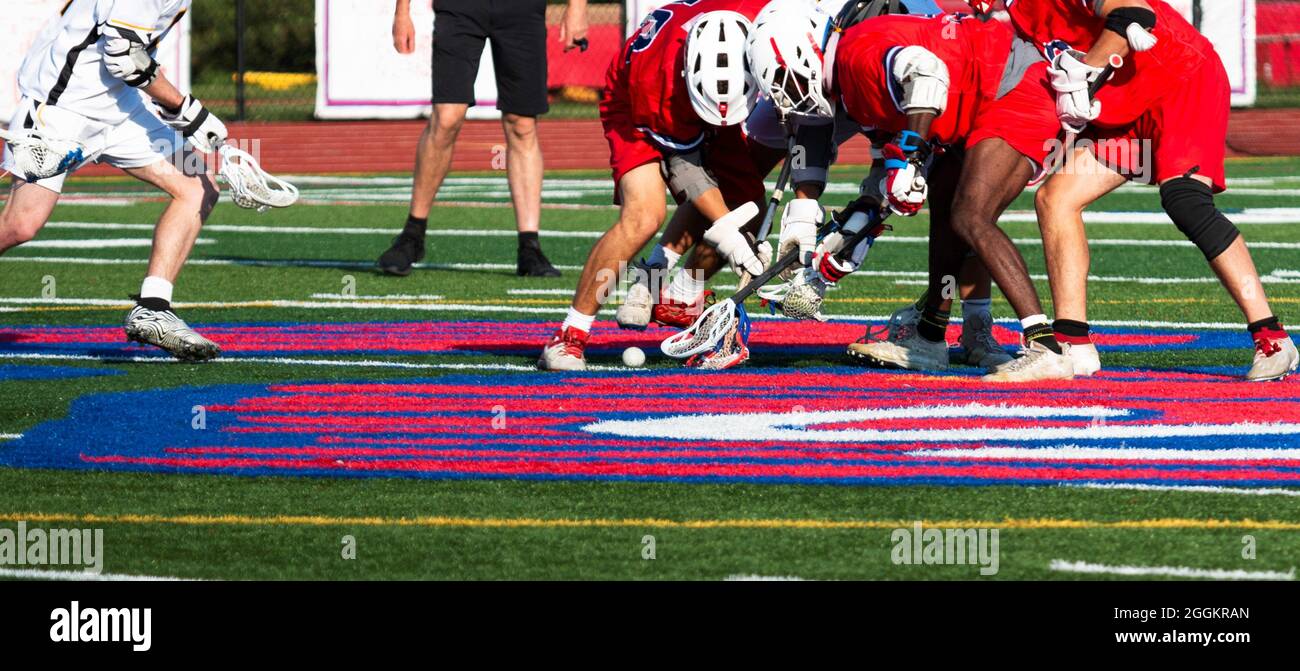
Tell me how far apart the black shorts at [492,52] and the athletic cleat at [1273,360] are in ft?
19.4

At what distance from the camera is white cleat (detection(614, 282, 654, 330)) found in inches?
345

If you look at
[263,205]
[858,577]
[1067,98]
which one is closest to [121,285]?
[263,205]

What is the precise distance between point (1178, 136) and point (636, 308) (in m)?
2.25

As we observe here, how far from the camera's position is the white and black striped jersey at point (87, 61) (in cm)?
862

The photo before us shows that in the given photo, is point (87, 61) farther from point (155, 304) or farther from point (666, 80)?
point (666, 80)

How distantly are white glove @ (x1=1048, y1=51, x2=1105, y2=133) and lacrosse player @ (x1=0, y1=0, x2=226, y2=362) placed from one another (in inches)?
135

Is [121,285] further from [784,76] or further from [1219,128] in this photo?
[1219,128]

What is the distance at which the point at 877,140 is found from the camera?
8109mm

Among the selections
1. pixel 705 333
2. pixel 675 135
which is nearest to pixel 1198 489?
pixel 705 333

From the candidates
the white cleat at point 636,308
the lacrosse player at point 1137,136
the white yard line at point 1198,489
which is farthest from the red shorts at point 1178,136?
the white yard line at point 1198,489

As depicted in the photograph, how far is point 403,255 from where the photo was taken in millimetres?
12484

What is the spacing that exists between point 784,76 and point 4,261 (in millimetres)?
7291

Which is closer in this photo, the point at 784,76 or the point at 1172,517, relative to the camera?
the point at 1172,517
